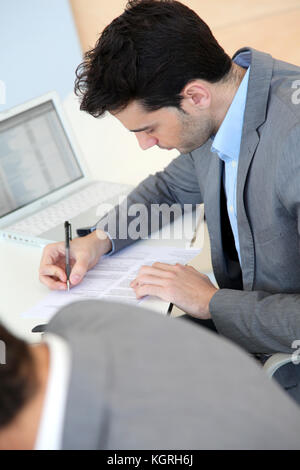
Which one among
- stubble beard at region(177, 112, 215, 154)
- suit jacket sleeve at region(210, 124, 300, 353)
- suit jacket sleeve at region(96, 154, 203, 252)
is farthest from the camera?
suit jacket sleeve at region(96, 154, 203, 252)

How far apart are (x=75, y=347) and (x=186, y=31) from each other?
0.90 meters

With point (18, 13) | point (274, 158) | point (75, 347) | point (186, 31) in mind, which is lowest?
point (274, 158)

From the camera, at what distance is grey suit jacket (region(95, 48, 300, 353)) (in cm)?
106

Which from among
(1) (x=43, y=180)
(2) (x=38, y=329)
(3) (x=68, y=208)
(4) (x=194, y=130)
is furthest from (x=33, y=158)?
(2) (x=38, y=329)

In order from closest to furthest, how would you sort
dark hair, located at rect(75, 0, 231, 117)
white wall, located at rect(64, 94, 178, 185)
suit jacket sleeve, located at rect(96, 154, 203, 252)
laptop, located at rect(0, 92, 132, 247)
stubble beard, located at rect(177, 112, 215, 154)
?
dark hair, located at rect(75, 0, 231, 117)
stubble beard, located at rect(177, 112, 215, 154)
suit jacket sleeve, located at rect(96, 154, 203, 252)
laptop, located at rect(0, 92, 132, 247)
white wall, located at rect(64, 94, 178, 185)

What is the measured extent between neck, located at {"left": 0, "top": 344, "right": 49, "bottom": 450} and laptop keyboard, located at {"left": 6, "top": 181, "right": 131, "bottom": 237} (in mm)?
1146

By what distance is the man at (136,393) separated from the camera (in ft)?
1.37

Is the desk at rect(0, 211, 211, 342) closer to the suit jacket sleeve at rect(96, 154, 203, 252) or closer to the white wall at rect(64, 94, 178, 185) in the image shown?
the suit jacket sleeve at rect(96, 154, 203, 252)

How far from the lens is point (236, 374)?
1.72ft

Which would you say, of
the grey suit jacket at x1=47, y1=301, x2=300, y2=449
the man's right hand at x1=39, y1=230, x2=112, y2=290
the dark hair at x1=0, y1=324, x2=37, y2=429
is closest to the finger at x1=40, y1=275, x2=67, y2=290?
the man's right hand at x1=39, y1=230, x2=112, y2=290

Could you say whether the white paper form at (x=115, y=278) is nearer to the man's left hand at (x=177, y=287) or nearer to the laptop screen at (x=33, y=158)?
the man's left hand at (x=177, y=287)

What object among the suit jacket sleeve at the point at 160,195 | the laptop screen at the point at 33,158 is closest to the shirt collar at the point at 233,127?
the suit jacket sleeve at the point at 160,195

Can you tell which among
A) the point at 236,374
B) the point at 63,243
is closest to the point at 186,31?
the point at 63,243
